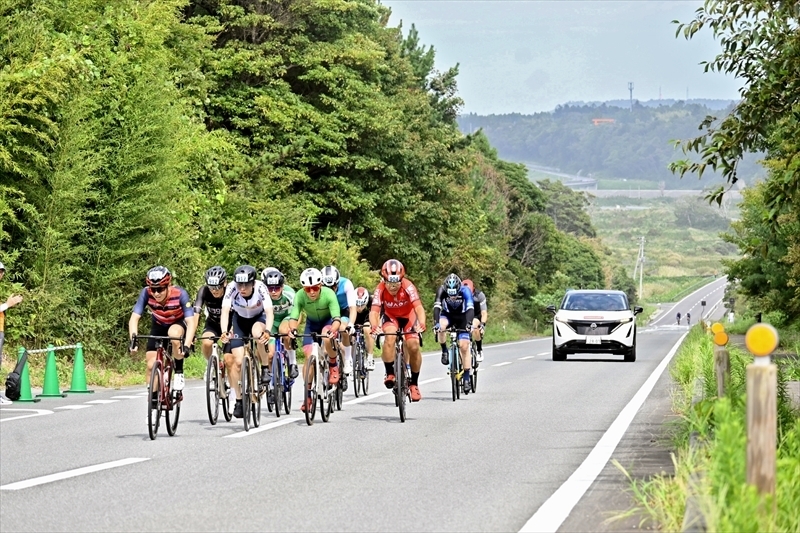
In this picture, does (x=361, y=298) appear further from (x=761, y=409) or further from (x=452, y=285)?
(x=761, y=409)

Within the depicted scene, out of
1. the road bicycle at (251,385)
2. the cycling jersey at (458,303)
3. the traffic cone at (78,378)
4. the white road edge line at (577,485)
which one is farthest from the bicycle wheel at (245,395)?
the traffic cone at (78,378)

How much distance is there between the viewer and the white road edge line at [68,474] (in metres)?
10.1

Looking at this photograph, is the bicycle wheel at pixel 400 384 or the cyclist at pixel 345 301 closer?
the bicycle wheel at pixel 400 384

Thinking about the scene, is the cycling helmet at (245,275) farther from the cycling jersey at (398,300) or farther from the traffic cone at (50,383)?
the traffic cone at (50,383)

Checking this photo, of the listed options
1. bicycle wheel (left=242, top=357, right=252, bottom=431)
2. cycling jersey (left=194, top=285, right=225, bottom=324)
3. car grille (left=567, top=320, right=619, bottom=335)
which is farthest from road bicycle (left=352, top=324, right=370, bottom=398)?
car grille (left=567, top=320, right=619, bottom=335)

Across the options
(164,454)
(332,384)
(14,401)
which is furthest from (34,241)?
(164,454)

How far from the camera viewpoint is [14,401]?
19031mm

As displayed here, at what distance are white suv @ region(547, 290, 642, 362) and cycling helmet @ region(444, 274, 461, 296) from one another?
12289 mm

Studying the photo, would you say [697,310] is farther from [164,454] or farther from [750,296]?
[164,454]

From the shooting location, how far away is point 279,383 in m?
16.6

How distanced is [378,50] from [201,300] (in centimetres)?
3214

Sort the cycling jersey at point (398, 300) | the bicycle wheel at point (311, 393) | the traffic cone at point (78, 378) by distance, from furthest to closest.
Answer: the traffic cone at point (78, 378)
the cycling jersey at point (398, 300)
the bicycle wheel at point (311, 393)

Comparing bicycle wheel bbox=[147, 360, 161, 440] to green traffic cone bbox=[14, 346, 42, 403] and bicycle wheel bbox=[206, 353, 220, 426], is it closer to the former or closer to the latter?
bicycle wheel bbox=[206, 353, 220, 426]

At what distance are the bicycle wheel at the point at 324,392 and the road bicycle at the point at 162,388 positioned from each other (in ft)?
6.22
